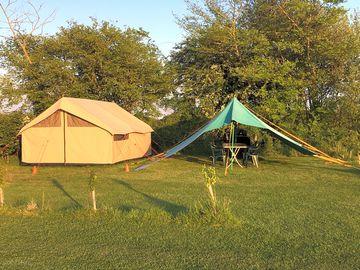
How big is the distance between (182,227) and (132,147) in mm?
10920

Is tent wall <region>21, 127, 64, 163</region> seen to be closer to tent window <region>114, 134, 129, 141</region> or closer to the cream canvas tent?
the cream canvas tent

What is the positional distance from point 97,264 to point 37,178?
7.92 metres

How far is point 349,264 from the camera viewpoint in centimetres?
396

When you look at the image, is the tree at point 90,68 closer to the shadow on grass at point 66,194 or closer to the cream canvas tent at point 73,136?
the cream canvas tent at point 73,136

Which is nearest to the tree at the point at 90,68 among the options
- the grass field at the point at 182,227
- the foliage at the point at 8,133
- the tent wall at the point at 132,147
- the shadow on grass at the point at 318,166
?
the foliage at the point at 8,133

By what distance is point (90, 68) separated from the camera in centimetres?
2061

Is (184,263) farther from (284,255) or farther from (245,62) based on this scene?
(245,62)

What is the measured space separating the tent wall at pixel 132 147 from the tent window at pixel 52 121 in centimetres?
204

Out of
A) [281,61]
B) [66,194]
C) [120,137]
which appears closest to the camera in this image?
[66,194]

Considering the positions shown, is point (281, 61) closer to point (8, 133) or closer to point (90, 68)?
point (90, 68)

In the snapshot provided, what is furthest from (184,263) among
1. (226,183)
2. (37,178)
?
(37,178)

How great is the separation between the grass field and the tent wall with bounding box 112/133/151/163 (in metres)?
4.84

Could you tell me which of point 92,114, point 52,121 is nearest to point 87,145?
point 92,114

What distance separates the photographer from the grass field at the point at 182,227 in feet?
13.6
